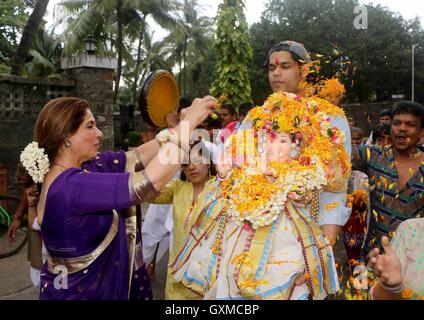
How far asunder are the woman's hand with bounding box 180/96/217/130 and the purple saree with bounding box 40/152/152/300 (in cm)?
43

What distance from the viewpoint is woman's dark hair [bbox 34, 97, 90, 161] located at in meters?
2.34

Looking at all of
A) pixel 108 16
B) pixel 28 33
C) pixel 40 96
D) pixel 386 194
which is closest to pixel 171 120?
pixel 386 194

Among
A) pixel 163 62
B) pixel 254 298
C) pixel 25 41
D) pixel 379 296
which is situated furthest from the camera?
pixel 163 62

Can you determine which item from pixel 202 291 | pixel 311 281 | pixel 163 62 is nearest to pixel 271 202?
pixel 311 281

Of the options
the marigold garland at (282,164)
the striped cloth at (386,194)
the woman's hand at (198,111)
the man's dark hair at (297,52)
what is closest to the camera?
the woman's hand at (198,111)

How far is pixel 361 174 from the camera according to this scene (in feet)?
12.2

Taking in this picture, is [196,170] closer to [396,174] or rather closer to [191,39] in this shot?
[396,174]

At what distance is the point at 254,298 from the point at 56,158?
1332mm

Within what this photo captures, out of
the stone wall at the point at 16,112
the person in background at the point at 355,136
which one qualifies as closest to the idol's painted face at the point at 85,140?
the person in background at the point at 355,136

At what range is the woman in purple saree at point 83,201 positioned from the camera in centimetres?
211

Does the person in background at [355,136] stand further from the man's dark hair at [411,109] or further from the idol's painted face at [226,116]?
the man's dark hair at [411,109]

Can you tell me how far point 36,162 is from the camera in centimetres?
235

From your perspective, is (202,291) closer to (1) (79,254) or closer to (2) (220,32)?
(1) (79,254)

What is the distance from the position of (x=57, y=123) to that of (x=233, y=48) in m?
11.2
